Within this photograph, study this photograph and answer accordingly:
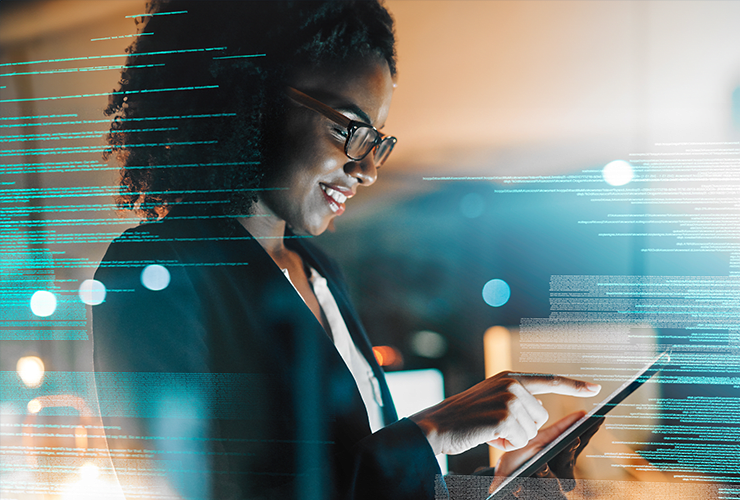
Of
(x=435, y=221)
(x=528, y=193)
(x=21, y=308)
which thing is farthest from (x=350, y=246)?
(x=21, y=308)

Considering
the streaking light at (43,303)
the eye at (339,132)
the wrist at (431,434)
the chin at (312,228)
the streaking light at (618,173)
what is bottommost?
the wrist at (431,434)

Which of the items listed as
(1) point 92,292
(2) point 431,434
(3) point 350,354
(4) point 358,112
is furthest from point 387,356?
(1) point 92,292

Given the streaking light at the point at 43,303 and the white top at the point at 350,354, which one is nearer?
the white top at the point at 350,354

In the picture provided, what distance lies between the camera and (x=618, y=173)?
0.80 metres

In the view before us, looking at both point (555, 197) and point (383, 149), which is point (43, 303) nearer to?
point (383, 149)

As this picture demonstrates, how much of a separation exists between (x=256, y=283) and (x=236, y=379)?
225 millimetres

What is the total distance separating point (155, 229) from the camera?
903 mm

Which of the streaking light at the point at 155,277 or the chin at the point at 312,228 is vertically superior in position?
the chin at the point at 312,228

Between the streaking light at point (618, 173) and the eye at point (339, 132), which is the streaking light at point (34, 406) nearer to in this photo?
the eye at point (339, 132)

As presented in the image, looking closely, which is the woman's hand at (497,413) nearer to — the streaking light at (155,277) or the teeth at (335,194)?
the teeth at (335,194)

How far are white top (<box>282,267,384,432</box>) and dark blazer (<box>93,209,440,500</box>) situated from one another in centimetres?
1

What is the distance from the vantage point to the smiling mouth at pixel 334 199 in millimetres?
841

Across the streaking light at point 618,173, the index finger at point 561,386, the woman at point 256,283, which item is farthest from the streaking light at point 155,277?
the streaking light at point 618,173

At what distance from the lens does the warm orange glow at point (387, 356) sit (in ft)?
2.77
